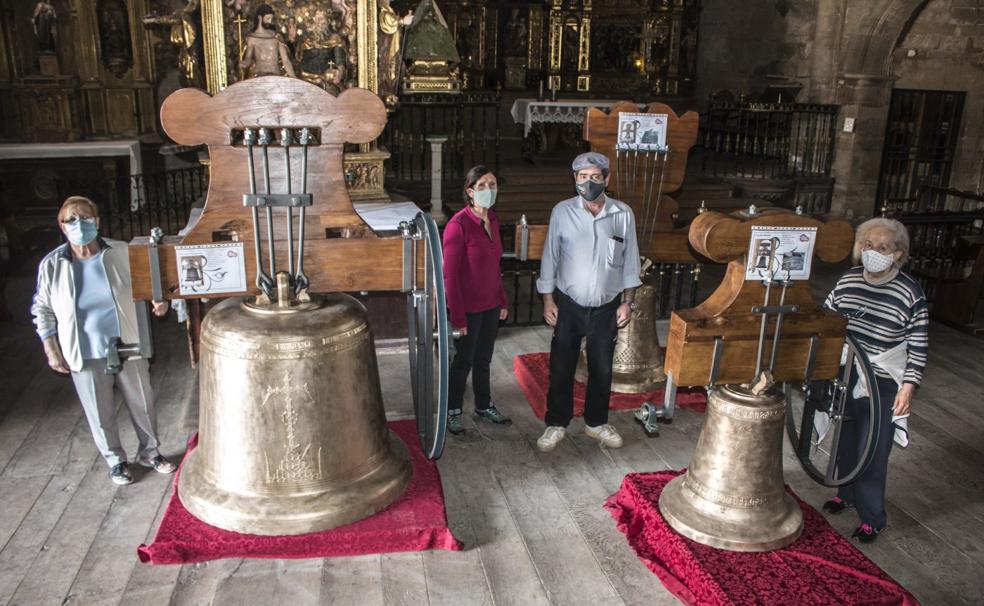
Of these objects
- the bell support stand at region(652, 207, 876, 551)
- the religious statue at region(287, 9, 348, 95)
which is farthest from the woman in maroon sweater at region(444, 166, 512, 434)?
the religious statue at region(287, 9, 348, 95)

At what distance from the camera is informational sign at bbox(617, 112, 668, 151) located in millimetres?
4703

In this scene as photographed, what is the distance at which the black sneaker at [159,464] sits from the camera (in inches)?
170

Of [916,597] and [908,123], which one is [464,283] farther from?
[908,123]

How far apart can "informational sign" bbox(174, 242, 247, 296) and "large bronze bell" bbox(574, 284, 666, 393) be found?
109 inches

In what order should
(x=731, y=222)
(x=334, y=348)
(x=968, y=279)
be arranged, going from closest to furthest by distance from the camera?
(x=731, y=222) < (x=334, y=348) < (x=968, y=279)

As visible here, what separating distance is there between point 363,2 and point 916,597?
6.38m

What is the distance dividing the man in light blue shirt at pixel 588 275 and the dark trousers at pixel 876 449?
49.2 inches

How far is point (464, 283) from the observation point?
448cm

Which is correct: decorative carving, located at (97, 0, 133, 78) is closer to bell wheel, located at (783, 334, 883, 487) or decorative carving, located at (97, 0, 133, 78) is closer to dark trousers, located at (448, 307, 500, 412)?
dark trousers, located at (448, 307, 500, 412)

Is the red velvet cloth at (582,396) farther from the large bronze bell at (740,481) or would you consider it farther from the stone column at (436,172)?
the stone column at (436,172)

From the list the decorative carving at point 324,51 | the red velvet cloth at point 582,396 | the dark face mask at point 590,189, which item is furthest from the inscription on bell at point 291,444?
the decorative carving at point 324,51

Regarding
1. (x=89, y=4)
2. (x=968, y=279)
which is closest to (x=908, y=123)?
(x=968, y=279)

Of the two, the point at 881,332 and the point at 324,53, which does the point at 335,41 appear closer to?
the point at 324,53

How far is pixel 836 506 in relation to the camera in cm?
409
